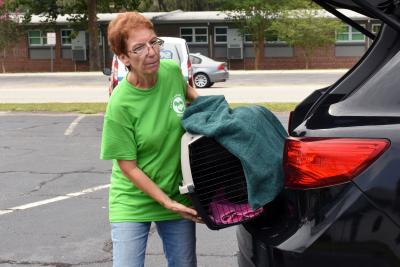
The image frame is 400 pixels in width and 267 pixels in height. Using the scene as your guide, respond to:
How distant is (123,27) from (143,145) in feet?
1.75

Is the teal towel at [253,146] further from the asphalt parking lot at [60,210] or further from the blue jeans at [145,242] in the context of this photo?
the asphalt parking lot at [60,210]

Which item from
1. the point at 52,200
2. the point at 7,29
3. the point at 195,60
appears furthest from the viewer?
the point at 7,29

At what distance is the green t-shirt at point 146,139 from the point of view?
8.98 feet

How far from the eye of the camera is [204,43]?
132ft

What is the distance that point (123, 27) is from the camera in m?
2.70

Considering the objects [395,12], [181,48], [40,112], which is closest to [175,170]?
[395,12]

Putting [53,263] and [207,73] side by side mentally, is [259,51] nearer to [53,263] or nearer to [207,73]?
[207,73]

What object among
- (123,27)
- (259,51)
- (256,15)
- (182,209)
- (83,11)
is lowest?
(259,51)

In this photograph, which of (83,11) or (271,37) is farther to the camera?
(83,11)

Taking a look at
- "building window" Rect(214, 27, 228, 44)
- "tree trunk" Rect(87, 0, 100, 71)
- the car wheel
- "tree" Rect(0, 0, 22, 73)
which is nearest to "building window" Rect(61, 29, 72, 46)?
"tree" Rect(0, 0, 22, 73)

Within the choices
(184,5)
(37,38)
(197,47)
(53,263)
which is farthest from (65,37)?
(53,263)

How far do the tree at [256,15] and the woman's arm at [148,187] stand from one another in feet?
113

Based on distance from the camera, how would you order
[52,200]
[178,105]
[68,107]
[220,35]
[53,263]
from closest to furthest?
[178,105]
[53,263]
[52,200]
[68,107]
[220,35]

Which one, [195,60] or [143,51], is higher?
[143,51]
